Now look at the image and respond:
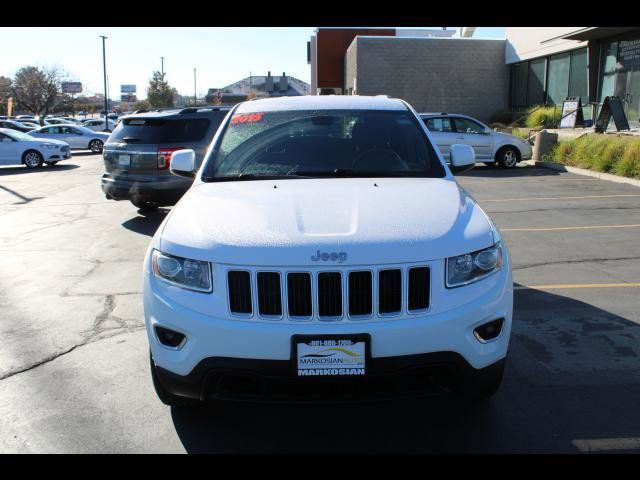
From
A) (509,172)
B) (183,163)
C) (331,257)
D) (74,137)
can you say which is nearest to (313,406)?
(331,257)

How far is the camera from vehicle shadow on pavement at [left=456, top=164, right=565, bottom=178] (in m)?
15.7

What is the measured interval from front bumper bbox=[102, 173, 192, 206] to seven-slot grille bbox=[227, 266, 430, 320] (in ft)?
21.0

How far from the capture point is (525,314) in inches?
201

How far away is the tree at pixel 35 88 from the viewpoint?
63.4m

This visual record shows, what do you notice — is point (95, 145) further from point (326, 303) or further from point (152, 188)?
point (326, 303)

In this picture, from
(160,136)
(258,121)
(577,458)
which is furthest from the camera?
(160,136)

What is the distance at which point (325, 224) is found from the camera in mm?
3082

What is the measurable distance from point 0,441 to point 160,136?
6432mm

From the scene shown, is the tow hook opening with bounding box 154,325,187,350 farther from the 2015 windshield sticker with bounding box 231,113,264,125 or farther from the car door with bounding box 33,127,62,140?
the car door with bounding box 33,127,62,140

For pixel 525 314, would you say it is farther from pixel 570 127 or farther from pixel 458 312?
pixel 570 127

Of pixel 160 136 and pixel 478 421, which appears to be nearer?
pixel 478 421

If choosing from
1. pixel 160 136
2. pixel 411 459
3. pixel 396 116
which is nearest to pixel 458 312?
pixel 411 459

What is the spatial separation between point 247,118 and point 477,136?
13531mm
